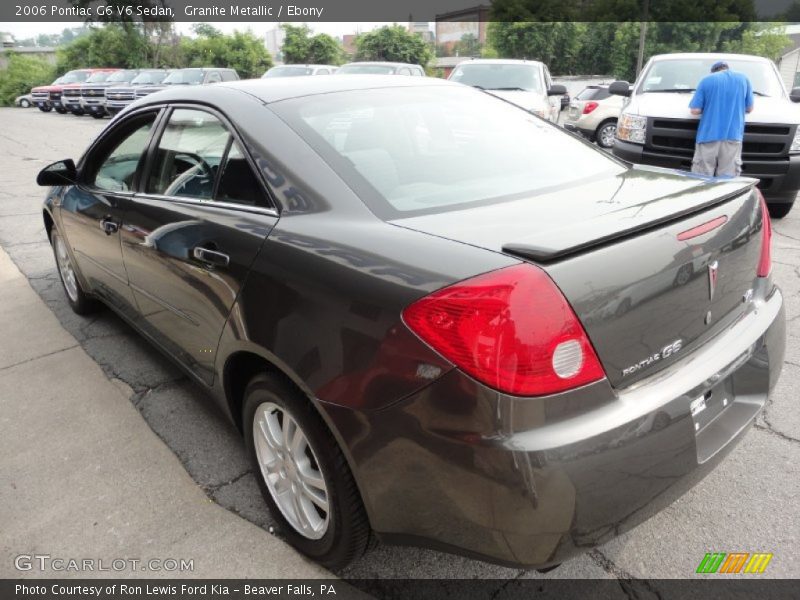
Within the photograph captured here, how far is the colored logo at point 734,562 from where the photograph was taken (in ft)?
6.64

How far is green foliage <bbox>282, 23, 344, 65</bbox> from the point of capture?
40188mm

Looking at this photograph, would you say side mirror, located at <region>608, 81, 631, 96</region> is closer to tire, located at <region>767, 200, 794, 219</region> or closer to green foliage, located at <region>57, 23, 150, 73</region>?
tire, located at <region>767, 200, 794, 219</region>

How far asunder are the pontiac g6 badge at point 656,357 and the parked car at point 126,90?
968 inches

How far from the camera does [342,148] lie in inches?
84.4

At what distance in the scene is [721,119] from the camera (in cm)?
627

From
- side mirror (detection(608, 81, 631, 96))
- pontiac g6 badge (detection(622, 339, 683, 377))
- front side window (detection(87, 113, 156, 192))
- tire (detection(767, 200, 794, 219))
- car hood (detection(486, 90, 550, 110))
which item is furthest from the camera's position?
car hood (detection(486, 90, 550, 110))

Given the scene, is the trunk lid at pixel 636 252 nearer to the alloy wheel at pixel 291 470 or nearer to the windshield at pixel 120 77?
the alloy wheel at pixel 291 470

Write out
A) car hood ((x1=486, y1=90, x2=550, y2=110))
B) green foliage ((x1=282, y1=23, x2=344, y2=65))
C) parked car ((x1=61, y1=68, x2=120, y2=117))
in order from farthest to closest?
green foliage ((x1=282, y1=23, x2=344, y2=65)), parked car ((x1=61, y1=68, x2=120, y2=117)), car hood ((x1=486, y1=90, x2=550, y2=110))

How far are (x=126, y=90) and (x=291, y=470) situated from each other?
2478 cm

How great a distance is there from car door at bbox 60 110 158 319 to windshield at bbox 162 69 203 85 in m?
17.5

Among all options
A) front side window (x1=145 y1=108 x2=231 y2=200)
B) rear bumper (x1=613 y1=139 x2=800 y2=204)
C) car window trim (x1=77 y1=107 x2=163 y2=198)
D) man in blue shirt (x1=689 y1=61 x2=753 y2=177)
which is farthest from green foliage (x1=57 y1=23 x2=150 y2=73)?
front side window (x1=145 y1=108 x2=231 y2=200)

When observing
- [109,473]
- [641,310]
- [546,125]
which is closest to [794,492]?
[641,310]

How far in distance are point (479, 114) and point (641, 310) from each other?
1413 mm

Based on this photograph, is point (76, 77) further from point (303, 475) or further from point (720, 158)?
point (303, 475)
